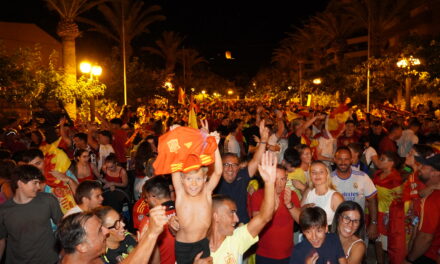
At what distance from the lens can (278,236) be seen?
504 centimetres

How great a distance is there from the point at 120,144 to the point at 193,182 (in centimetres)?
729

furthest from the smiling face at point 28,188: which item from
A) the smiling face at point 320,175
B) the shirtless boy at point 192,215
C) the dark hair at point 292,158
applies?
the dark hair at point 292,158

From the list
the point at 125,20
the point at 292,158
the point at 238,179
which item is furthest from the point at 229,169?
the point at 125,20

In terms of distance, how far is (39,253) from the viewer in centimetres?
484

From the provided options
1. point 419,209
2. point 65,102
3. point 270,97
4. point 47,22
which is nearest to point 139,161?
point 419,209

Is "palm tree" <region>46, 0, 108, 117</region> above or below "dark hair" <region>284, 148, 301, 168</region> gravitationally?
above

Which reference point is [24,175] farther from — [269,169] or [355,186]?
[355,186]

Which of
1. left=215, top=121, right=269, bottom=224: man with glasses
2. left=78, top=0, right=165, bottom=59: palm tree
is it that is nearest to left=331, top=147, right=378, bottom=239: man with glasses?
left=215, top=121, right=269, bottom=224: man with glasses

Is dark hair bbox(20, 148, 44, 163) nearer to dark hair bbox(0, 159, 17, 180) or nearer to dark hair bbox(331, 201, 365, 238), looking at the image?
dark hair bbox(0, 159, 17, 180)

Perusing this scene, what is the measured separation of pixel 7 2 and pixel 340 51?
29583 millimetres

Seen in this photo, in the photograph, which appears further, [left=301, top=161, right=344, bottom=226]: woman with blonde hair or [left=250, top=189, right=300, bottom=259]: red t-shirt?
[left=301, top=161, right=344, bottom=226]: woman with blonde hair

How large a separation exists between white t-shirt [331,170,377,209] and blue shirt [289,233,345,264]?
6.99ft

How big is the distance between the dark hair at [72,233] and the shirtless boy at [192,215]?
2.78 feet

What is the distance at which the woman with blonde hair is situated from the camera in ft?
17.3
